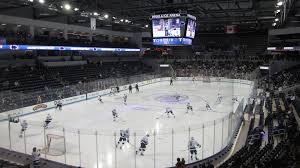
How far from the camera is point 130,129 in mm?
17266

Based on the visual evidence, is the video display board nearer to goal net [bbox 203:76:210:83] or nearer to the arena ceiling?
the arena ceiling

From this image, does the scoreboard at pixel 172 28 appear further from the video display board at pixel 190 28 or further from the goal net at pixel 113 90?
the goal net at pixel 113 90

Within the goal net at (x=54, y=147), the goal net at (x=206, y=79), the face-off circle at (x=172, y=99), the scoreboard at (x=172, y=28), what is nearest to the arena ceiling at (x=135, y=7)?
the scoreboard at (x=172, y=28)

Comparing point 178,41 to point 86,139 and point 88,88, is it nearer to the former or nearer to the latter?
point 86,139

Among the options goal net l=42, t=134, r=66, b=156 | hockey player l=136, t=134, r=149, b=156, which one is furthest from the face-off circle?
goal net l=42, t=134, r=66, b=156

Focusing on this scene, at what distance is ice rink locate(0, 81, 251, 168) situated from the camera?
12156 mm

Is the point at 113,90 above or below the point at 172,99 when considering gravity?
above

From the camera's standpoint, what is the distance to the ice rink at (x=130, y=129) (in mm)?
12156

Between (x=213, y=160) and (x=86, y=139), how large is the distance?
261 inches

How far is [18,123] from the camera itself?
16.3 meters

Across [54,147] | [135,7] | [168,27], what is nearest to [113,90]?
[135,7]

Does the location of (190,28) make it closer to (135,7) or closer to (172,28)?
(172,28)

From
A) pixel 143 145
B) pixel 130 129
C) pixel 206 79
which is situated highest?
pixel 206 79

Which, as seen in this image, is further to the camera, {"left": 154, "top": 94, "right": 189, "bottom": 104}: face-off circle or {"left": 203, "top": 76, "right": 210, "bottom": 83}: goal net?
{"left": 203, "top": 76, "right": 210, "bottom": 83}: goal net
